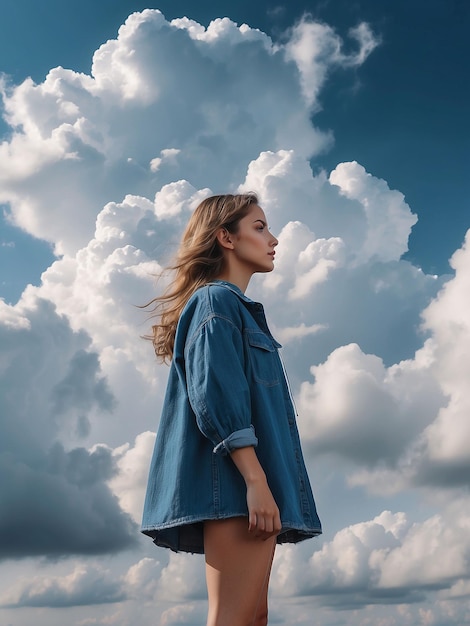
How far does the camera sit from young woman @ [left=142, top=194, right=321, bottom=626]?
359 centimetres

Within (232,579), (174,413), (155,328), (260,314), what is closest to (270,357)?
(260,314)

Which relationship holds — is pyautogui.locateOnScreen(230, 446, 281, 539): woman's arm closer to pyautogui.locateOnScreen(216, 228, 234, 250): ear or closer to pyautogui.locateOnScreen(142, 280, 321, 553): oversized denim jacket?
pyautogui.locateOnScreen(142, 280, 321, 553): oversized denim jacket

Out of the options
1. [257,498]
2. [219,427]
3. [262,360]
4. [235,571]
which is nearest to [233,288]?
[262,360]

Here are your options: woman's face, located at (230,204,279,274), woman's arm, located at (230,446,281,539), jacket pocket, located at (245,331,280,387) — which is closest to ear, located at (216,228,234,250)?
woman's face, located at (230,204,279,274)

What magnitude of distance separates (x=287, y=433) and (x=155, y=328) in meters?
1.23

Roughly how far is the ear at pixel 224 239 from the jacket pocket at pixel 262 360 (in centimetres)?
74

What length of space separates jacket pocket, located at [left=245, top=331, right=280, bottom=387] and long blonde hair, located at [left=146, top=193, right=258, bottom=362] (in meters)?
0.60

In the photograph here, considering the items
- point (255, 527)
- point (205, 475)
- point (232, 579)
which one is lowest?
point (232, 579)

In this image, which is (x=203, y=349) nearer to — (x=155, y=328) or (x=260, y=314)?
(x=260, y=314)

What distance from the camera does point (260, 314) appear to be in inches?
172

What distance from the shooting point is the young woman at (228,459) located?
141 inches

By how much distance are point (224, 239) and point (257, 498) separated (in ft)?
6.04

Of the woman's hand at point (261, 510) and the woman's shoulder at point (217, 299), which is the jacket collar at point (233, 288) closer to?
the woman's shoulder at point (217, 299)

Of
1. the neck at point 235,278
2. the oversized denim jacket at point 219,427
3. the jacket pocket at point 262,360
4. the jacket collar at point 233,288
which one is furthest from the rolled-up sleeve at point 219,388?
the neck at point 235,278
